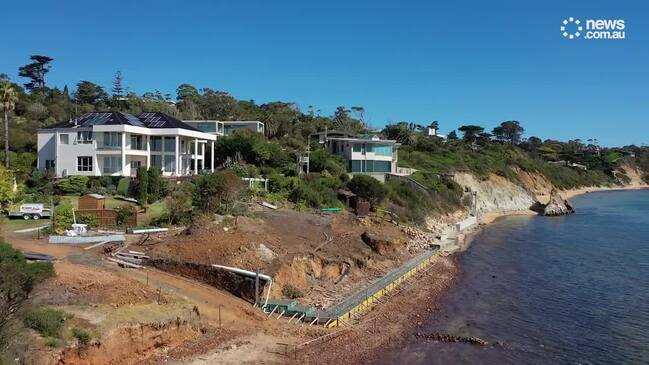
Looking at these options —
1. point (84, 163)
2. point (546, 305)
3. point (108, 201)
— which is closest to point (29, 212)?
point (108, 201)

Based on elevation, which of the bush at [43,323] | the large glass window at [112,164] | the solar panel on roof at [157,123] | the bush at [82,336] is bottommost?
the bush at [82,336]

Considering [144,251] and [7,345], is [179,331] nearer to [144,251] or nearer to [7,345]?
[7,345]

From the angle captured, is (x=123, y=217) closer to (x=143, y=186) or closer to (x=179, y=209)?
(x=179, y=209)

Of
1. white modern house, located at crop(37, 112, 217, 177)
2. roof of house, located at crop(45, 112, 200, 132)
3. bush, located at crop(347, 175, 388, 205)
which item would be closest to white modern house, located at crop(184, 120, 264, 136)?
roof of house, located at crop(45, 112, 200, 132)

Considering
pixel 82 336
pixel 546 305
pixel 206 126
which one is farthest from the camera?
pixel 206 126

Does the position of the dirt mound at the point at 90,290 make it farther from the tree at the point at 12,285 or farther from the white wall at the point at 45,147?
the white wall at the point at 45,147

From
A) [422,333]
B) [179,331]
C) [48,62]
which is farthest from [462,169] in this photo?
[48,62]

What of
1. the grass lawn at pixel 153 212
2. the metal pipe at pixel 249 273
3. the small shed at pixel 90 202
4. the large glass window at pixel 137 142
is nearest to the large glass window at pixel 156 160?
the large glass window at pixel 137 142
